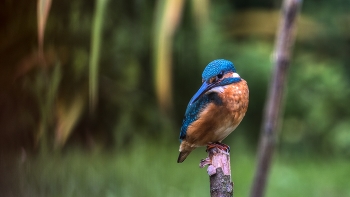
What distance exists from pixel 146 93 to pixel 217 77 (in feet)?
4.01

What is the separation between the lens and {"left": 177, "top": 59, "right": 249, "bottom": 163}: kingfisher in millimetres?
558

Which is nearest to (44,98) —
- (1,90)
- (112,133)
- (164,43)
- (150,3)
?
(1,90)

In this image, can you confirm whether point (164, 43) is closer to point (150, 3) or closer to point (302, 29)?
point (150, 3)

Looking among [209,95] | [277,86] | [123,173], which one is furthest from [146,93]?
[209,95]

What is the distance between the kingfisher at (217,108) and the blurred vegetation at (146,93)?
0.34 m

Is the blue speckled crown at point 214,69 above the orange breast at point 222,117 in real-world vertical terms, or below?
above

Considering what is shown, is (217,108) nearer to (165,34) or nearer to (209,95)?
(209,95)

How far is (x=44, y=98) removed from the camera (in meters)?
1.07

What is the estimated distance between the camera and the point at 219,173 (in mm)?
541

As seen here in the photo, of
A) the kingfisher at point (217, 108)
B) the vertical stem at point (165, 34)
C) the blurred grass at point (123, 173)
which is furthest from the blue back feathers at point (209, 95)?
the blurred grass at point (123, 173)

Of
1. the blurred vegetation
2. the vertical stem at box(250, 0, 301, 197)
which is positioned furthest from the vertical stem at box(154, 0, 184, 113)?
the vertical stem at box(250, 0, 301, 197)

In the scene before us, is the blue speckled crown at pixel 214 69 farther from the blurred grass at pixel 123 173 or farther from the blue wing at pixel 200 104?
the blurred grass at pixel 123 173

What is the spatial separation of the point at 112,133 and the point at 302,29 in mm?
1440

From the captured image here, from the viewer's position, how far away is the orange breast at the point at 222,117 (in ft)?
1.84
